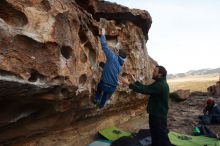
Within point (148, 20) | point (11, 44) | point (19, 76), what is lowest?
point (19, 76)

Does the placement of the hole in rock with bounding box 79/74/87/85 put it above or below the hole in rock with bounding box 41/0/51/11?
below

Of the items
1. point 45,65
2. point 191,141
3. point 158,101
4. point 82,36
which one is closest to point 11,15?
point 45,65

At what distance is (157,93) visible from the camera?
9.34 meters

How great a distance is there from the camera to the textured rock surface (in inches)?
267

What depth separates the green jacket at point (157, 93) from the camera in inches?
366

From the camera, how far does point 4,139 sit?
8.88 metres

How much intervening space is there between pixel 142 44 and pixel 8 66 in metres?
12.1

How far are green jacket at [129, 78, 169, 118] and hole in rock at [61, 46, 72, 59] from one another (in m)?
2.01

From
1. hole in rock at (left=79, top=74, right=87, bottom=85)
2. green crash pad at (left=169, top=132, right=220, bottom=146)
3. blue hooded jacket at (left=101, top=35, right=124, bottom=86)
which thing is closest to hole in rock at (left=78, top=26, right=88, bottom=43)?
blue hooded jacket at (left=101, top=35, right=124, bottom=86)

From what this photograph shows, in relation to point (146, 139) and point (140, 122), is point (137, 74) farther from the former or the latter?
point (146, 139)

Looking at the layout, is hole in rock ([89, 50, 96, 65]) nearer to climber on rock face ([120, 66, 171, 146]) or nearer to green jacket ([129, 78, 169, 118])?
climber on rock face ([120, 66, 171, 146])

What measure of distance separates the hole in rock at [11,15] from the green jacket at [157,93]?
367cm

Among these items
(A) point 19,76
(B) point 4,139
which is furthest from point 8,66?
(B) point 4,139

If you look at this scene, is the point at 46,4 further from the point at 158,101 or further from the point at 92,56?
the point at 158,101
